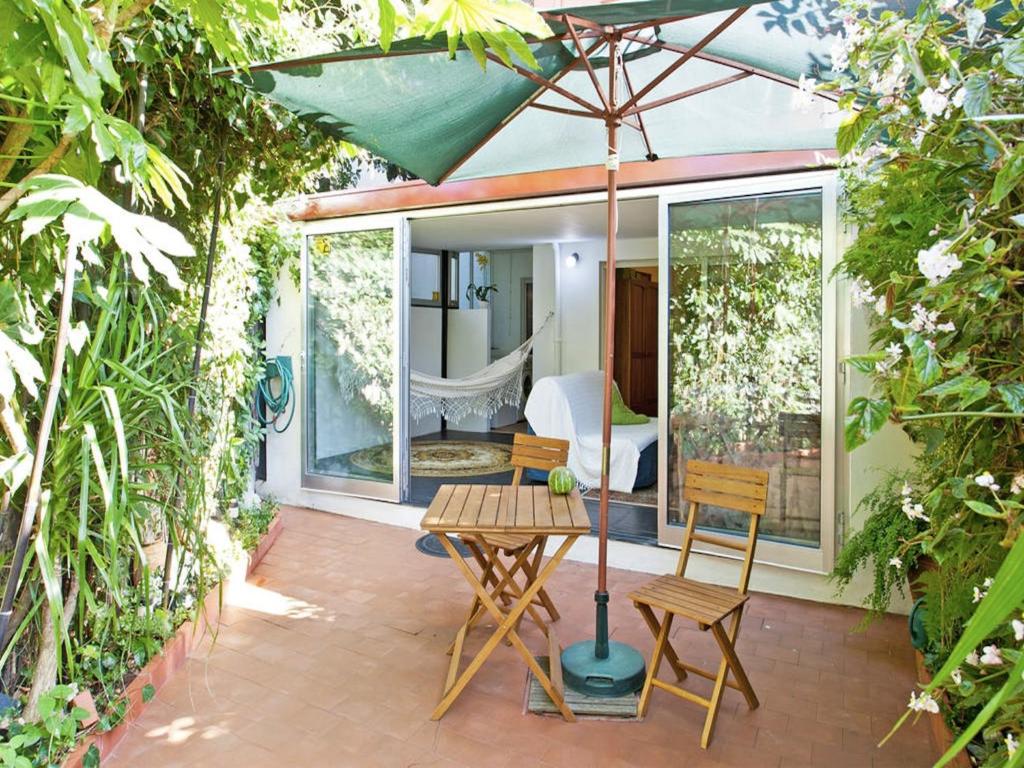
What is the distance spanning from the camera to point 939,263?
1.00 meters

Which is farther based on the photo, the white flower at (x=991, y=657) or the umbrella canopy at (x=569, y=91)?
the umbrella canopy at (x=569, y=91)

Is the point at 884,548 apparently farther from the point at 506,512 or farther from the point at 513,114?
the point at 513,114

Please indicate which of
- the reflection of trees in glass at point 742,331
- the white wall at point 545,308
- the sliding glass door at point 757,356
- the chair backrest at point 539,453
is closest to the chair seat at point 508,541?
the chair backrest at point 539,453

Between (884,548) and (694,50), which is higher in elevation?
(694,50)

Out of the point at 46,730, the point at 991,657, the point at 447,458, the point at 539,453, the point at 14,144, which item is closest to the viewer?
the point at 991,657

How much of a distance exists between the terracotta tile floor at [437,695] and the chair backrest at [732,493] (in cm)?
47

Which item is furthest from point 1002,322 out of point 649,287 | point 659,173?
point 649,287

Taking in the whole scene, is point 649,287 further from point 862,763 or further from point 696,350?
point 862,763

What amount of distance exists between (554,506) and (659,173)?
193 cm

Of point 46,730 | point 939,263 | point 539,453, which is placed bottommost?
point 46,730

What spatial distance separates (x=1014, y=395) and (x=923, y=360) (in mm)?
124

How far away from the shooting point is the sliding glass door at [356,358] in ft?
14.6

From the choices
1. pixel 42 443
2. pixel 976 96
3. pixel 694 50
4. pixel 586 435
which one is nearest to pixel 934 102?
pixel 976 96

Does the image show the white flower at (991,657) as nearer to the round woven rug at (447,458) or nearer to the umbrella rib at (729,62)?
the umbrella rib at (729,62)
